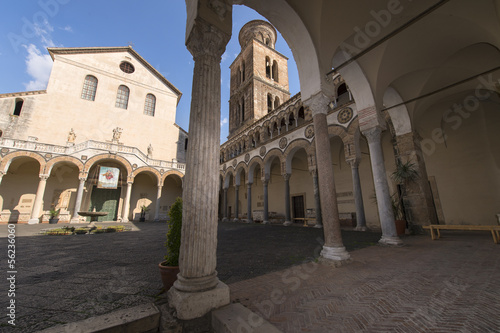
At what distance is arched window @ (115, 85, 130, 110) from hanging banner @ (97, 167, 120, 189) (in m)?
7.72

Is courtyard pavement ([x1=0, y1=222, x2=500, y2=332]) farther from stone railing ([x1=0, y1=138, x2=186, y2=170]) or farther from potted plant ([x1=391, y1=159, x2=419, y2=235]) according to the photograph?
stone railing ([x1=0, y1=138, x2=186, y2=170])

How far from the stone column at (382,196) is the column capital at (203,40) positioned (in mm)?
5516

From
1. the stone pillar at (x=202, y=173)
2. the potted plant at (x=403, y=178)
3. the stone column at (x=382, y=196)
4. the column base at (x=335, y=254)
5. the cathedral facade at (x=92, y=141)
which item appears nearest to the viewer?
the stone pillar at (x=202, y=173)

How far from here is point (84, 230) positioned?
9320 mm

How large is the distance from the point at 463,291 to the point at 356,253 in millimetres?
2314

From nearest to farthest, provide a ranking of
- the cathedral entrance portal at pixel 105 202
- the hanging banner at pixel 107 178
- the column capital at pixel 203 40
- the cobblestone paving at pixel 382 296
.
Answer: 1. the cobblestone paving at pixel 382 296
2. the column capital at pixel 203 40
3. the hanging banner at pixel 107 178
4. the cathedral entrance portal at pixel 105 202

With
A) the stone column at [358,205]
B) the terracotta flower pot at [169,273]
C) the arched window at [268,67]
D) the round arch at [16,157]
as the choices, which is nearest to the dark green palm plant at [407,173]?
the stone column at [358,205]

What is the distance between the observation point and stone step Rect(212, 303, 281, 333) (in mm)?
1630

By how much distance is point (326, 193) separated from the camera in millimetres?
4223

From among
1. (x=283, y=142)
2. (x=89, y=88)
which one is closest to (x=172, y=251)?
(x=283, y=142)

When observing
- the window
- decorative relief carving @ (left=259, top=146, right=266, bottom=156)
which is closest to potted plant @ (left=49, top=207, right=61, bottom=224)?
Result: the window

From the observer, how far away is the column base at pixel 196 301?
190 centimetres

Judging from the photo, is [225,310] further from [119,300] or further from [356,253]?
[356,253]

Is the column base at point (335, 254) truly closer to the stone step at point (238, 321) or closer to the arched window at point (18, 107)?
the stone step at point (238, 321)
